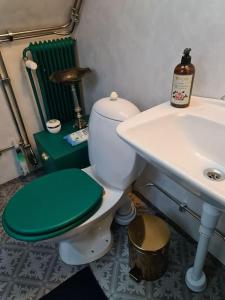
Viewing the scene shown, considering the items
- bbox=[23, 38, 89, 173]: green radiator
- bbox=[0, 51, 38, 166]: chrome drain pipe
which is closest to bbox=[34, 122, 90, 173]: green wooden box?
bbox=[23, 38, 89, 173]: green radiator

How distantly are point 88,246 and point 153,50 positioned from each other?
1.03 m

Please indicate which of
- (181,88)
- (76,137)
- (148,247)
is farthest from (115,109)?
(148,247)

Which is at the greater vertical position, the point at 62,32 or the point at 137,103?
the point at 62,32

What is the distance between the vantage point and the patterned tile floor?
3.59ft

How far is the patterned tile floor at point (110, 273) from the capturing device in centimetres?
109

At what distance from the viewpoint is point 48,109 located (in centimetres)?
160

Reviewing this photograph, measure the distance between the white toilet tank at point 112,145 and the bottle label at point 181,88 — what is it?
21cm

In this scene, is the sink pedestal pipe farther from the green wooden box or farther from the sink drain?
the green wooden box

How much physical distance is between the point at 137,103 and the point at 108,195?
0.52m

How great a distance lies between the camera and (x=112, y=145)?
3.37 feet

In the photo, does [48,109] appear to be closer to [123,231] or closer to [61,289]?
[123,231]

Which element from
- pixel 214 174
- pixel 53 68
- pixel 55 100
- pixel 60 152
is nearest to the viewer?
pixel 214 174

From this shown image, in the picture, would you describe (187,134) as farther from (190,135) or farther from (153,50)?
(153,50)

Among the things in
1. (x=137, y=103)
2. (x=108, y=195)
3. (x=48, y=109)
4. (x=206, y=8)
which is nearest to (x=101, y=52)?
(x=137, y=103)
